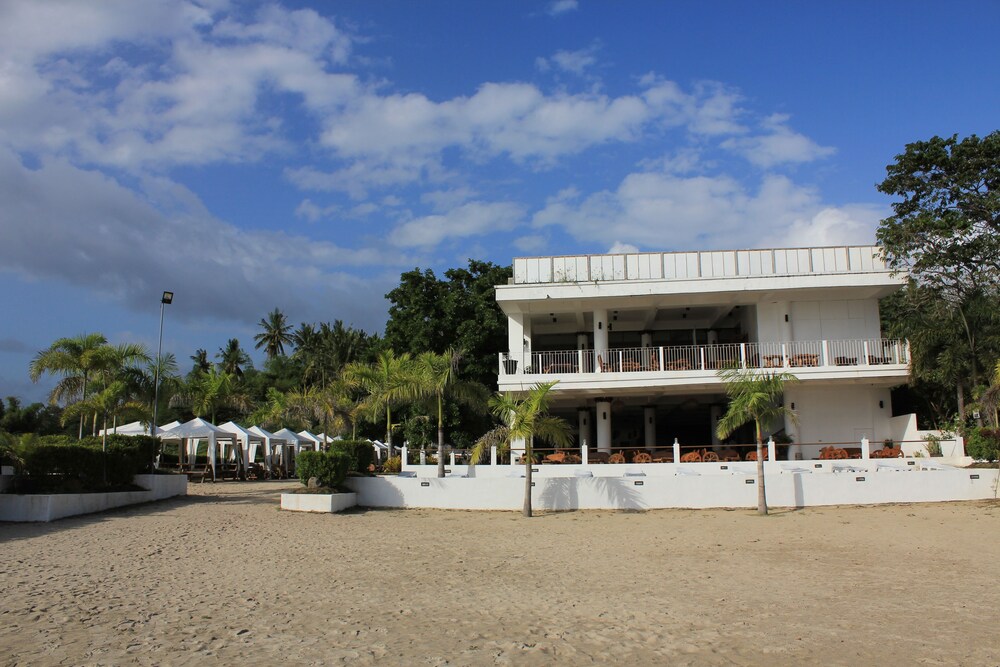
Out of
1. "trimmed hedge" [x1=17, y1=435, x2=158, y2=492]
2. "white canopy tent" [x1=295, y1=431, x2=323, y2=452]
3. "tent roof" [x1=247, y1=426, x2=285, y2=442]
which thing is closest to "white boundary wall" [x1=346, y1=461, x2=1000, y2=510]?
"trimmed hedge" [x1=17, y1=435, x2=158, y2=492]

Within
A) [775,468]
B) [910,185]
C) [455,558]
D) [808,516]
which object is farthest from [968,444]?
[455,558]

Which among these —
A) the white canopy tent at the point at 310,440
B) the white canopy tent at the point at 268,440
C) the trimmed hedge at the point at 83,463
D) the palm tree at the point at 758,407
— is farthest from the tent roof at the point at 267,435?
the palm tree at the point at 758,407

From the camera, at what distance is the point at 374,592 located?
945cm

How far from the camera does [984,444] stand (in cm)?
→ 1941

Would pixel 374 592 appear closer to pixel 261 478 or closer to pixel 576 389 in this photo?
pixel 576 389

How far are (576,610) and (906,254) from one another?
1980 centimetres

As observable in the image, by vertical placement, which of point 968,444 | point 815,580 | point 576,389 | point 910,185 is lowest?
point 815,580

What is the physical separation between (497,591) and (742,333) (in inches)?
802

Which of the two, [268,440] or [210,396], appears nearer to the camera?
[268,440]

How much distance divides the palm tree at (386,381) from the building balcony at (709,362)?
13.7ft

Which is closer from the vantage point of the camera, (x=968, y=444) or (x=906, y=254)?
A: (x=968, y=444)

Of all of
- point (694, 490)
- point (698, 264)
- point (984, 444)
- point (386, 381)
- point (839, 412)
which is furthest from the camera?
point (698, 264)

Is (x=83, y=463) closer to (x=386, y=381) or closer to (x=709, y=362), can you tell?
(x=386, y=381)

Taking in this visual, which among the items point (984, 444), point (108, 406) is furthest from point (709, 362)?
point (108, 406)
